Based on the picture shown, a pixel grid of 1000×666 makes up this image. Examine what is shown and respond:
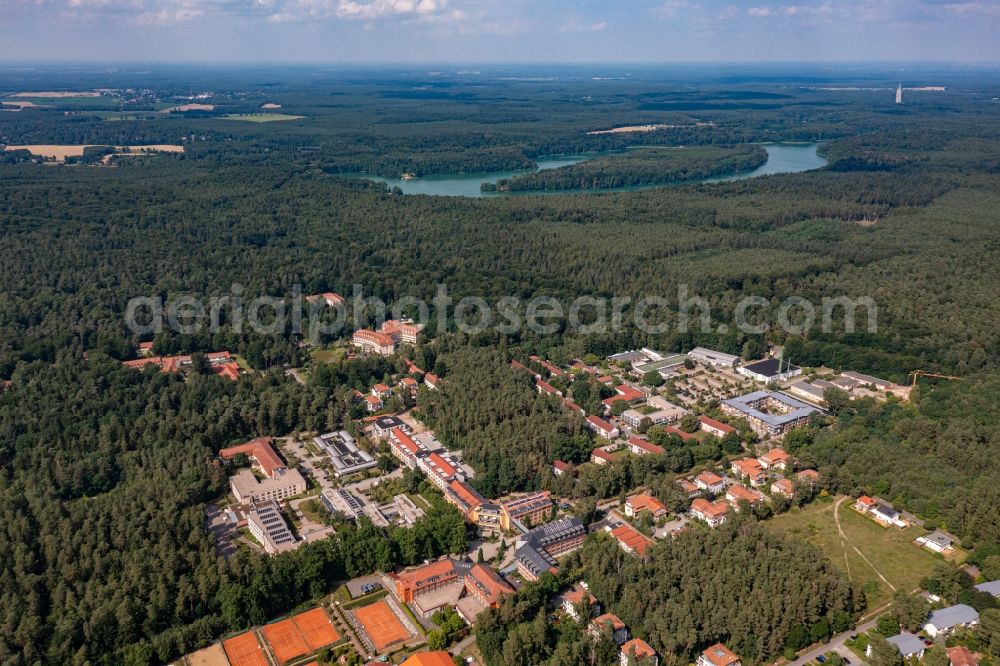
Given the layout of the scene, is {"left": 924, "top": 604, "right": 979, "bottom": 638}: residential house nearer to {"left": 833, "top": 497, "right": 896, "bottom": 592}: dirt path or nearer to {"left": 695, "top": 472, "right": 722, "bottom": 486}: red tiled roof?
{"left": 833, "top": 497, "right": 896, "bottom": 592}: dirt path

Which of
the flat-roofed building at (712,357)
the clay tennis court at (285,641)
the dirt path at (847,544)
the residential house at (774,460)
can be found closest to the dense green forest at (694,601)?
the dirt path at (847,544)

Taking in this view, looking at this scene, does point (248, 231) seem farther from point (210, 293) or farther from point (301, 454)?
→ point (301, 454)

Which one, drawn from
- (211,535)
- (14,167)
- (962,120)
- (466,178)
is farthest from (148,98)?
(211,535)

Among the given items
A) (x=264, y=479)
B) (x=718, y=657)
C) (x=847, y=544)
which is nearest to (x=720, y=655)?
(x=718, y=657)

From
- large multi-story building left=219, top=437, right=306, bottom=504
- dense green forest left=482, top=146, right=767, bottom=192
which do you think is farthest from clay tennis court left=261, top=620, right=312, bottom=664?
dense green forest left=482, top=146, right=767, bottom=192

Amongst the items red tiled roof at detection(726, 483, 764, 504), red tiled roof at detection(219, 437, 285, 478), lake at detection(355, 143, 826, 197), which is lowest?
red tiled roof at detection(726, 483, 764, 504)

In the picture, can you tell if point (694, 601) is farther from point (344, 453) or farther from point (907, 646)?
point (344, 453)
